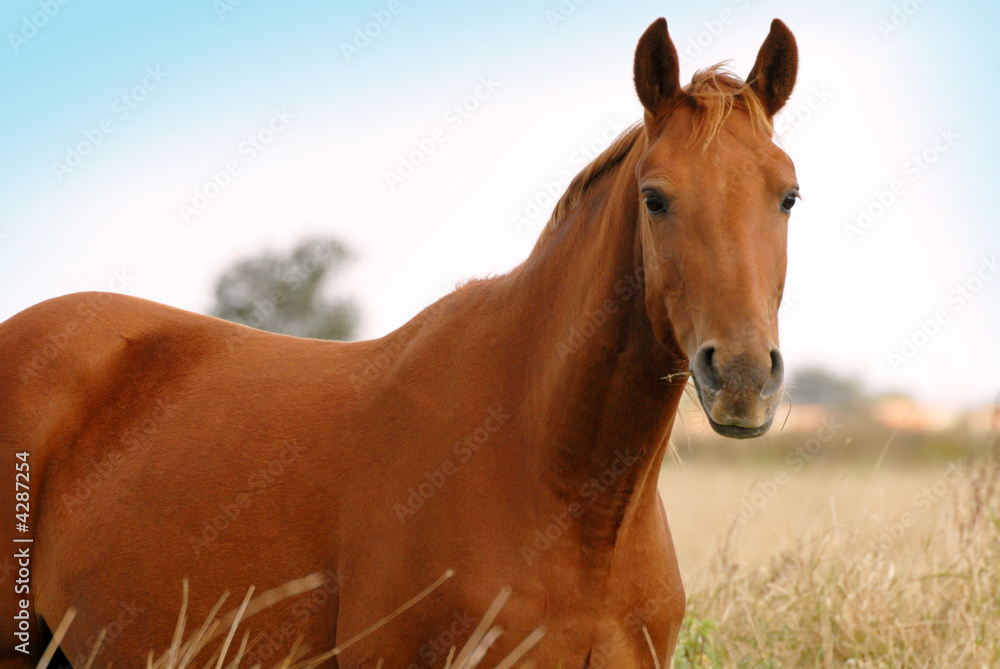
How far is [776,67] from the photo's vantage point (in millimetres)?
2674

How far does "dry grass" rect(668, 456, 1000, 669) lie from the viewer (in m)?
4.23

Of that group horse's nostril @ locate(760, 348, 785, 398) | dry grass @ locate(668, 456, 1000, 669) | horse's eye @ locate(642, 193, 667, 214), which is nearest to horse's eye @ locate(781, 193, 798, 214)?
horse's eye @ locate(642, 193, 667, 214)

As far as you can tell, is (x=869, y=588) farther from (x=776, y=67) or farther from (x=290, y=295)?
(x=290, y=295)

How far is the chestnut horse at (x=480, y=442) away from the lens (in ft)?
7.53

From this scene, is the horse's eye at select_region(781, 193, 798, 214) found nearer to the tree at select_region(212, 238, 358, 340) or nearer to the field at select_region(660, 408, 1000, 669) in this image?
the field at select_region(660, 408, 1000, 669)

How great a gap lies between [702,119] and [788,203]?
365mm

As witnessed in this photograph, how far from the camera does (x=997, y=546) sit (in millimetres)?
4730

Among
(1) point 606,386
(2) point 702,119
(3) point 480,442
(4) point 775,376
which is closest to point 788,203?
(2) point 702,119

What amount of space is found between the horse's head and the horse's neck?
117 mm

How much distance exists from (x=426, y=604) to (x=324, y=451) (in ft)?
2.45

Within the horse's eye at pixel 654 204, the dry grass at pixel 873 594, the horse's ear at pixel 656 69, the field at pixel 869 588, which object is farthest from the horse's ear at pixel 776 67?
the dry grass at pixel 873 594

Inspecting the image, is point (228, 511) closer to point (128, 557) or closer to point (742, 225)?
point (128, 557)

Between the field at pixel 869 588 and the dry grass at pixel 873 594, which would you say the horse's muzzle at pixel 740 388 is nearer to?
the field at pixel 869 588

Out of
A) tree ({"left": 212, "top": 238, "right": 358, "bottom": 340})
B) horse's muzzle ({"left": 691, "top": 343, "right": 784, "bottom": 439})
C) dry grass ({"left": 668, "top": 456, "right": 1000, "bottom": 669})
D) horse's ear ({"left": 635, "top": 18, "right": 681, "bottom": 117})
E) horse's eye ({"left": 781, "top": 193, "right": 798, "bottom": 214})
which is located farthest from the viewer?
tree ({"left": 212, "top": 238, "right": 358, "bottom": 340})
